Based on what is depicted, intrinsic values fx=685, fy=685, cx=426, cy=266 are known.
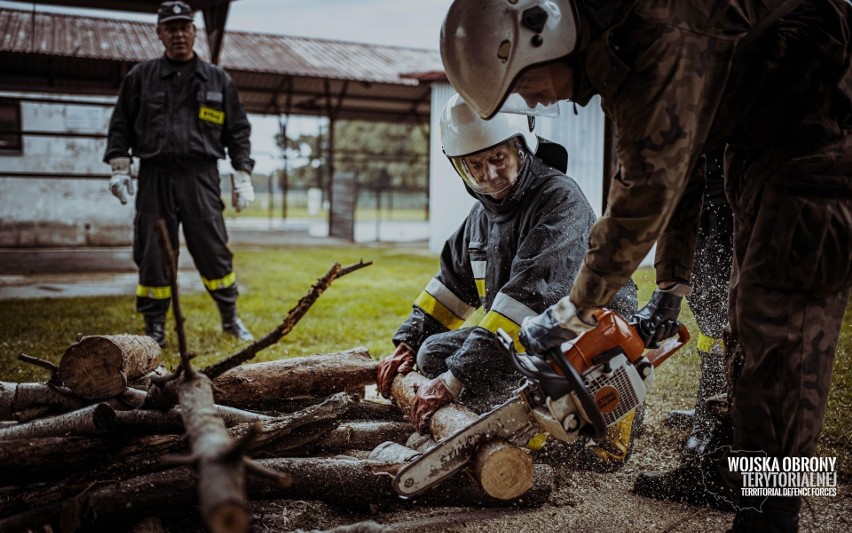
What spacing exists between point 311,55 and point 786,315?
61.9 ft

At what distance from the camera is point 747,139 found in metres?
2.23

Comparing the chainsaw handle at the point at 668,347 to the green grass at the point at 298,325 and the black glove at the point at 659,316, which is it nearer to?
the black glove at the point at 659,316

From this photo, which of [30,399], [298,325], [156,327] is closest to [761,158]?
[30,399]

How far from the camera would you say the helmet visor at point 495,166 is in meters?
3.21

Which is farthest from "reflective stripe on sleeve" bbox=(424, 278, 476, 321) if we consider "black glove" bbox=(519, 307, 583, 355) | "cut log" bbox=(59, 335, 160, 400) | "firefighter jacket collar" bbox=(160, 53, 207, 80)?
"firefighter jacket collar" bbox=(160, 53, 207, 80)

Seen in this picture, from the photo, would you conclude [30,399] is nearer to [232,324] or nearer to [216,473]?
[216,473]

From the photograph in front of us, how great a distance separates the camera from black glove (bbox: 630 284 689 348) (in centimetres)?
265

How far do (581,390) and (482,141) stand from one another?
1.36 m

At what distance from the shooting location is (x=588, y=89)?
7.43ft

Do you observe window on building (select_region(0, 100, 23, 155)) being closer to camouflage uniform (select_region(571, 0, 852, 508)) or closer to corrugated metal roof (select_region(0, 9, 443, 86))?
corrugated metal roof (select_region(0, 9, 443, 86))

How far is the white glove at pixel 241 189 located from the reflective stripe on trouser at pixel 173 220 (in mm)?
313

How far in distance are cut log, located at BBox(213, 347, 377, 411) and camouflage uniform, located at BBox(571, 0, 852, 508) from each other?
1655 millimetres

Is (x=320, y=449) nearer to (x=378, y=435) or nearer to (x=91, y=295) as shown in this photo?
(x=378, y=435)

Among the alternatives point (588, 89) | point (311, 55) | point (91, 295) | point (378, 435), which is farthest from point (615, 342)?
point (311, 55)
